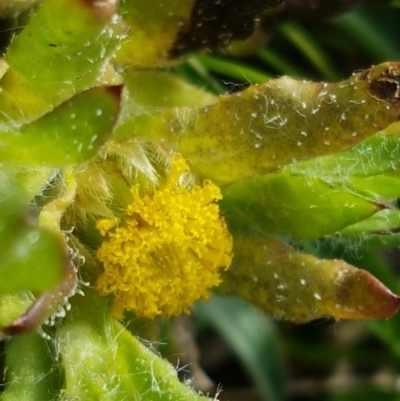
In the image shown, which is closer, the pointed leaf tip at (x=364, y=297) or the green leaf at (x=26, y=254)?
the green leaf at (x=26, y=254)

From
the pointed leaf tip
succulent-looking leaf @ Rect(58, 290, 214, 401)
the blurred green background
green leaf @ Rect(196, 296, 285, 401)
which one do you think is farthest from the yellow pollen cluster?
green leaf @ Rect(196, 296, 285, 401)

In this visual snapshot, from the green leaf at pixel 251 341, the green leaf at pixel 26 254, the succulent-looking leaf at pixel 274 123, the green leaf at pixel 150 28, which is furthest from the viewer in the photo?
the green leaf at pixel 251 341

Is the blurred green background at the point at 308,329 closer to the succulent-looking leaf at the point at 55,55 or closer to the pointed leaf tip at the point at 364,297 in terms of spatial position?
the pointed leaf tip at the point at 364,297

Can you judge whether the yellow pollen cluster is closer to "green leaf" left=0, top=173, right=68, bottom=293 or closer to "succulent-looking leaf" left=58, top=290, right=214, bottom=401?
"succulent-looking leaf" left=58, top=290, right=214, bottom=401

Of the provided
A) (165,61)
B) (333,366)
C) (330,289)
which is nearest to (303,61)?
(333,366)

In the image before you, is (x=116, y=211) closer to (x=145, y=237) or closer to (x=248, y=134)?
(x=145, y=237)

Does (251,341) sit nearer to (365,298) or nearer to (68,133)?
(365,298)

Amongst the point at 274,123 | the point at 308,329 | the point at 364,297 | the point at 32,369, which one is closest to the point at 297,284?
the point at 364,297

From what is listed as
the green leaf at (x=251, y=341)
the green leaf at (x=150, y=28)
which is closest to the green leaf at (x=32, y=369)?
the green leaf at (x=150, y=28)
